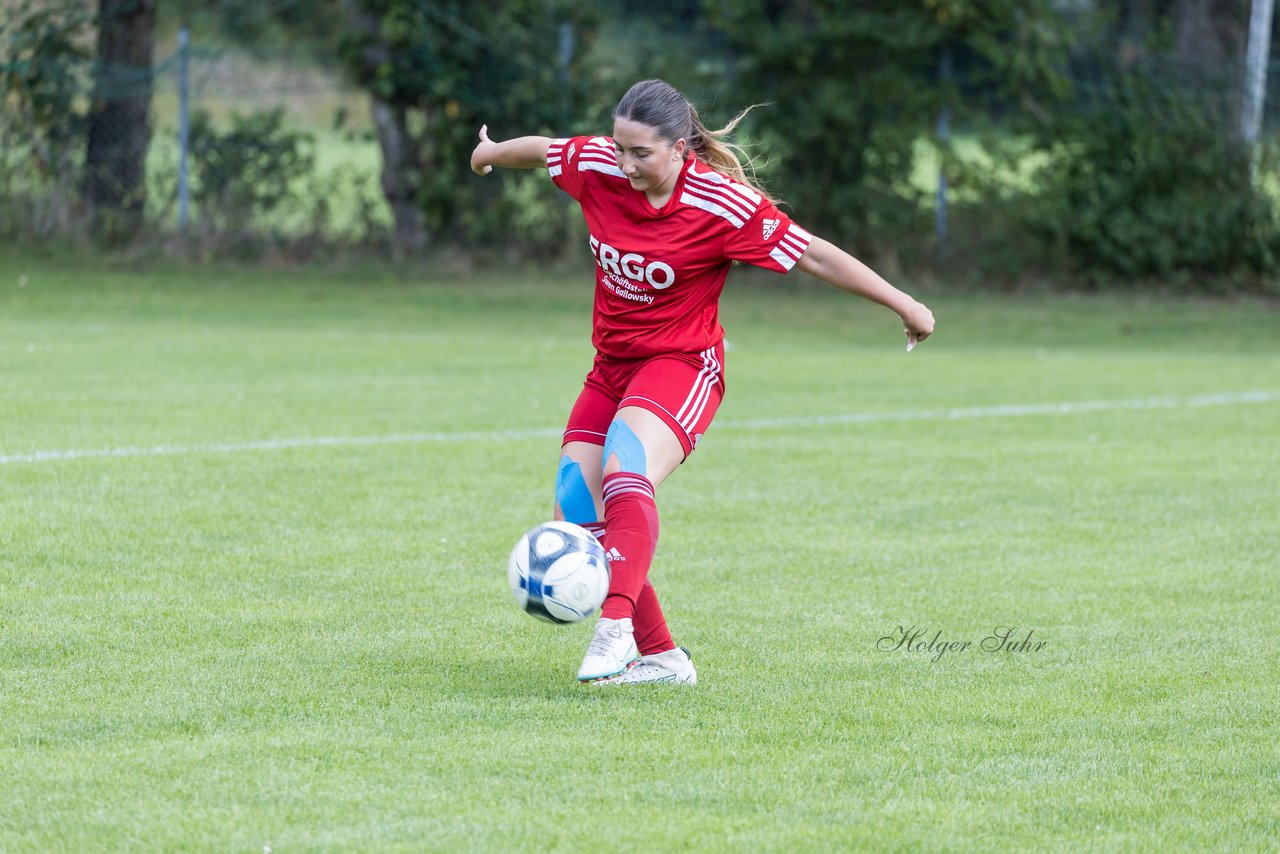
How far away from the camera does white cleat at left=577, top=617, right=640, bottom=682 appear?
16.4 feet

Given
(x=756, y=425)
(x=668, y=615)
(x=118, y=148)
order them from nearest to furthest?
(x=668, y=615) → (x=756, y=425) → (x=118, y=148)

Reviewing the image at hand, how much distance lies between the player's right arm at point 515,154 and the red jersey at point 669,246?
28cm

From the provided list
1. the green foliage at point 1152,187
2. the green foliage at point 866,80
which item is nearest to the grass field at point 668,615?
the green foliage at point 1152,187

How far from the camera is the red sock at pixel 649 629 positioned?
5.27 m

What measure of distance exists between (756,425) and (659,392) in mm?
5761

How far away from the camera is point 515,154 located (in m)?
5.84

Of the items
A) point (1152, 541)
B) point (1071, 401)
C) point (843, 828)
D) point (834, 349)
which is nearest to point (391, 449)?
point (1152, 541)

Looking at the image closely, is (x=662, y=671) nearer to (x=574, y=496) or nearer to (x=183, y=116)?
(x=574, y=496)

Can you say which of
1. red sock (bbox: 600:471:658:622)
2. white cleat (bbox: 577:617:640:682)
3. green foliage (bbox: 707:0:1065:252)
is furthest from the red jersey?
green foliage (bbox: 707:0:1065:252)

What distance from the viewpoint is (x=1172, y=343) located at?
56.2 ft

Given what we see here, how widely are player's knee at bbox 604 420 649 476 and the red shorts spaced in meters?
0.11

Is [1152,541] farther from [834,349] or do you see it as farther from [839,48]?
[839,48]
